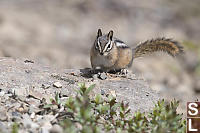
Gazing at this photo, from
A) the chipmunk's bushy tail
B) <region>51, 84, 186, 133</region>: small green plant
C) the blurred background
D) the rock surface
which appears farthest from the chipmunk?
the blurred background

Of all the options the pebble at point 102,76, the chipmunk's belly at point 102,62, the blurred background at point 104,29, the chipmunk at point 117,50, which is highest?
the blurred background at point 104,29

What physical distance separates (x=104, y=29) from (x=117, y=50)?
9.12 meters

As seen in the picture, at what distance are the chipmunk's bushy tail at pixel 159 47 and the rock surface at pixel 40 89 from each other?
81cm

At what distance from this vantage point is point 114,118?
4879mm

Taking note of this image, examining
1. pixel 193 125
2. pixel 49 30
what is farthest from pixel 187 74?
pixel 193 125

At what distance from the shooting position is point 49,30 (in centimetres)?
1533

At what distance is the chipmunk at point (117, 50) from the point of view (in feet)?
21.5

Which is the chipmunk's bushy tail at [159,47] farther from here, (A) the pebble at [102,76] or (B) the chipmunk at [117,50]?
(A) the pebble at [102,76]

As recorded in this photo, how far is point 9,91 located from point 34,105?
431 mm

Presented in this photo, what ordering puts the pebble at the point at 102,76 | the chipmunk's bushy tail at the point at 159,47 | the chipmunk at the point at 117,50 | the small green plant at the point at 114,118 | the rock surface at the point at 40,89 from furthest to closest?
the chipmunk's bushy tail at the point at 159,47, the chipmunk at the point at 117,50, the pebble at the point at 102,76, the rock surface at the point at 40,89, the small green plant at the point at 114,118

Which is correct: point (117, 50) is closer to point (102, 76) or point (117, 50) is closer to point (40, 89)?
point (102, 76)

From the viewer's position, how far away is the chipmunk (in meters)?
6.56

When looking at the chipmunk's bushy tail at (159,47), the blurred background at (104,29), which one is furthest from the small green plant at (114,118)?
the blurred background at (104,29)

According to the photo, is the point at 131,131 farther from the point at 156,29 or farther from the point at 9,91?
the point at 156,29
